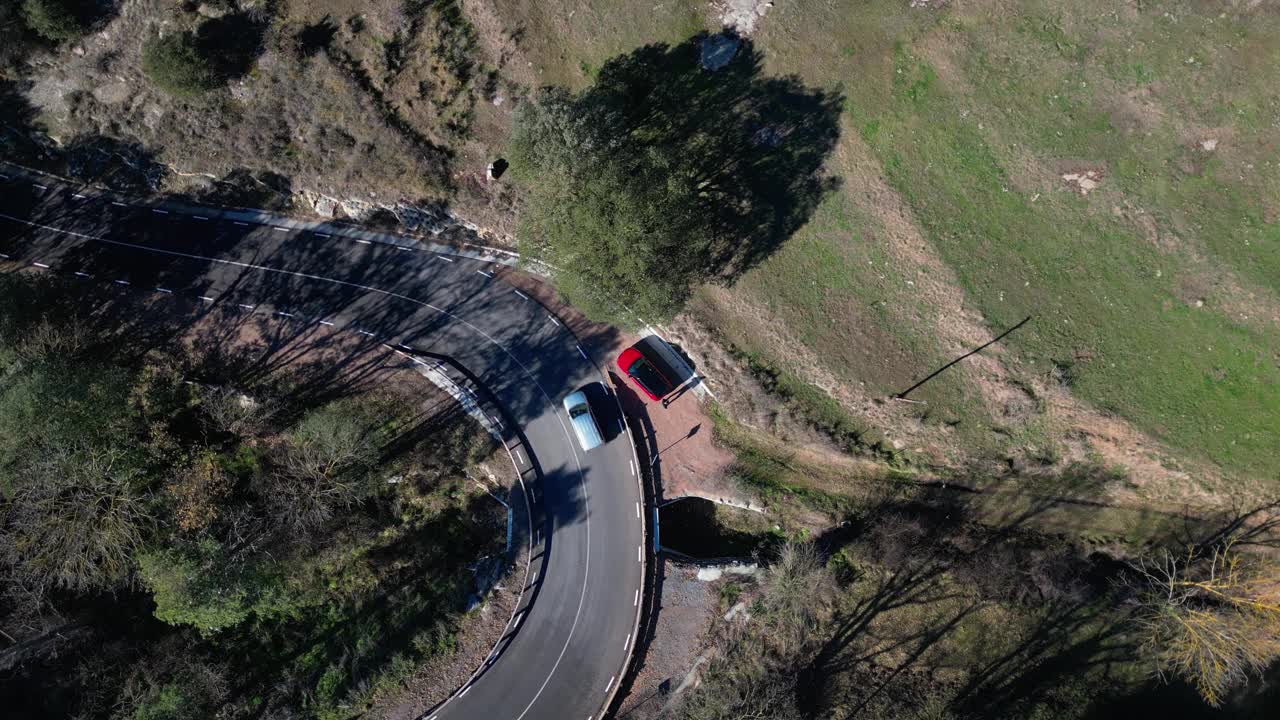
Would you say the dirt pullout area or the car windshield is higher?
the car windshield

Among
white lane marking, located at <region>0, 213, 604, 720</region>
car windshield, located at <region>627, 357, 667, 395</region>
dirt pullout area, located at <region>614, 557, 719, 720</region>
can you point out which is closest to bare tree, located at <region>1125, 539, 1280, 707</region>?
dirt pullout area, located at <region>614, 557, 719, 720</region>

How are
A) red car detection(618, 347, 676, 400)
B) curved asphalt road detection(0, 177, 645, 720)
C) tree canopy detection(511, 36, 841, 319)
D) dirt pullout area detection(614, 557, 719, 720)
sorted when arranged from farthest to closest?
curved asphalt road detection(0, 177, 645, 720) → red car detection(618, 347, 676, 400) → dirt pullout area detection(614, 557, 719, 720) → tree canopy detection(511, 36, 841, 319)

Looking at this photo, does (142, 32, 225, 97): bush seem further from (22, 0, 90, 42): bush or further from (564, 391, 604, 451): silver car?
(564, 391, 604, 451): silver car

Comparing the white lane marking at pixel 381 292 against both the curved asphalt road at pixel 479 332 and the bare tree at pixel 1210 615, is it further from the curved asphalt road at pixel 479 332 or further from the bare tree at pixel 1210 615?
the bare tree at pixel 1210 615

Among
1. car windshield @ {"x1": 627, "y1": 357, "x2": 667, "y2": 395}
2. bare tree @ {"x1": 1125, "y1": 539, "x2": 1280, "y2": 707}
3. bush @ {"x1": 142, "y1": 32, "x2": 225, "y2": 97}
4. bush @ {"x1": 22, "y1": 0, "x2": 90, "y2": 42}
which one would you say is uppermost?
bush @ {"x1": 22, "y1": 0, "x2": 90, "y2": 42}

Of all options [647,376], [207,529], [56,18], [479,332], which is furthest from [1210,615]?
[56,18]

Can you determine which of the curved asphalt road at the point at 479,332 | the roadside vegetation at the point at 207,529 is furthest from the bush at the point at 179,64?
the roadside vegetation at the point at 207,529
